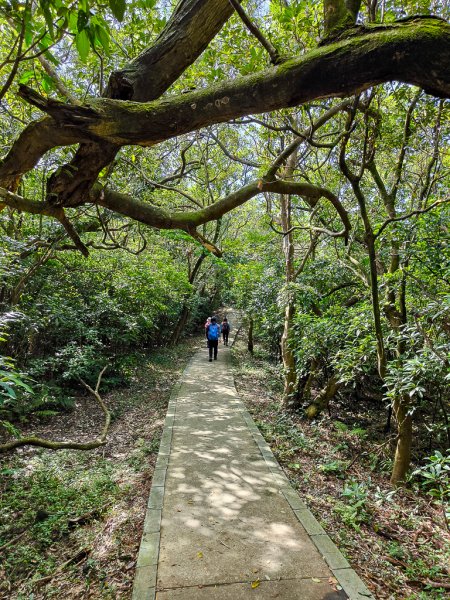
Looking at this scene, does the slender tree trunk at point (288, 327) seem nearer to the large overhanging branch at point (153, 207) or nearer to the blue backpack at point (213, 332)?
the large overhanging branch at point (153, 207)

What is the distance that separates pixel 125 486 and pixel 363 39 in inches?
208

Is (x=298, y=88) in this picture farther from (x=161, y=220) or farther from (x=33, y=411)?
(x=33, y=411)

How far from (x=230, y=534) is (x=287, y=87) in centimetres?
397

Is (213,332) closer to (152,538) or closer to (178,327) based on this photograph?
(178,327)

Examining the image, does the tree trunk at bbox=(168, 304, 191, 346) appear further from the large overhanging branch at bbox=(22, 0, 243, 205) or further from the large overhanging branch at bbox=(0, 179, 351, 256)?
the large overhanging branch at bbox=(22, 0, 243, 205)

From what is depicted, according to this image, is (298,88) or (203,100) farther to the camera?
(203,100)

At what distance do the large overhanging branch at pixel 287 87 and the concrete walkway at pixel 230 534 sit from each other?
346 cm

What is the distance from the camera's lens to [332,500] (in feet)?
15.6

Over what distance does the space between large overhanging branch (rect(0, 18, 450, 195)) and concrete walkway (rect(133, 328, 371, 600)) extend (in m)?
3.46

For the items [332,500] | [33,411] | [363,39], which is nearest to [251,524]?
[332,500]

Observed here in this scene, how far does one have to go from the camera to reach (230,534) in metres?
3.72

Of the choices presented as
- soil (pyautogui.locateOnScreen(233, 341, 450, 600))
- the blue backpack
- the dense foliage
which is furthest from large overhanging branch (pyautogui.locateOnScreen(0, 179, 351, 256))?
the blue backpack

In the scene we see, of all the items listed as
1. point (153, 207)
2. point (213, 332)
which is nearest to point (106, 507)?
point (153, 207)

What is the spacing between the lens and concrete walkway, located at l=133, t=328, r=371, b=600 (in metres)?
3.02
